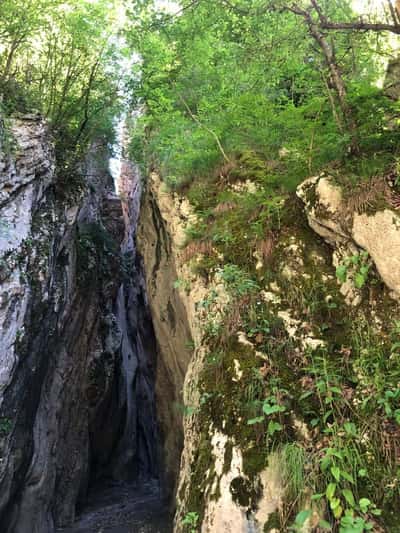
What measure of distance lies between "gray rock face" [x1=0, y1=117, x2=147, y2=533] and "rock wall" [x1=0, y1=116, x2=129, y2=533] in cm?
3

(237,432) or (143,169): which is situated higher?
(143,169)

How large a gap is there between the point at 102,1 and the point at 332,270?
888cm

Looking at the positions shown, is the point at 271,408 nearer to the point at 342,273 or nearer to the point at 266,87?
the point at 342,273

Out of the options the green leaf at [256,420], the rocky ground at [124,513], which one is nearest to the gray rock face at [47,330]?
the rocky ground at [124,513]

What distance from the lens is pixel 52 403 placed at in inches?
402

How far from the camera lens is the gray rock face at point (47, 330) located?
7.04m

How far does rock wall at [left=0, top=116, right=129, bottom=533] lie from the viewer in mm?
7052

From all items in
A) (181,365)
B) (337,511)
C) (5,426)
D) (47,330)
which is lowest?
(337,511)

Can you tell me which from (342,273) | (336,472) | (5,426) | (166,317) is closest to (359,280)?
(342,273)

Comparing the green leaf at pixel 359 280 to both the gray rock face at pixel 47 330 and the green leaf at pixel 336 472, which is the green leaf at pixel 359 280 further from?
the gray rock face at pixel 47 330

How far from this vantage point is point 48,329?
884 centimetres

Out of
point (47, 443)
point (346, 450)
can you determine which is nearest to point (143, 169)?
point (47, 443)

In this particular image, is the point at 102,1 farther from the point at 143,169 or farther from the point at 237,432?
the point at 237,432

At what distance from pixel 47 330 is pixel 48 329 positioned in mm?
71
